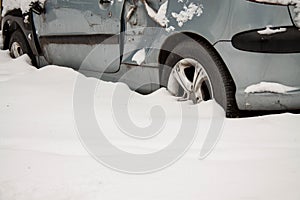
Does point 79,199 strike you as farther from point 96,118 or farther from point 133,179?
point 96,118

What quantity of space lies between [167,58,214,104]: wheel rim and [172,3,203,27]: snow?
29cm

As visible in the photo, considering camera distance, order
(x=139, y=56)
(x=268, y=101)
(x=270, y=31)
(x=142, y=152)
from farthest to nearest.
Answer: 1. (x=139, y=56)
2. (x=268, y=101)
3. (x=270, y=31)
4. (x=142, y=152)

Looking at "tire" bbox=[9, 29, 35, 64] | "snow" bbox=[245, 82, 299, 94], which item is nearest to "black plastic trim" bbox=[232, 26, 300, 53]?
"snow" bbox=[245, 82, 299, 94]

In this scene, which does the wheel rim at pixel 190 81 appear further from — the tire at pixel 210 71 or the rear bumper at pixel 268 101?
the rear bumper at pixel 268 101

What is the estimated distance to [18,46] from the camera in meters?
5.77

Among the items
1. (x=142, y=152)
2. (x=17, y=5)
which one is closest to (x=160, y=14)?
(x=142, y=152)

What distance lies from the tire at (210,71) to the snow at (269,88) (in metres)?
0.17

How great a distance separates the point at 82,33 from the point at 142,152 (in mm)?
2128

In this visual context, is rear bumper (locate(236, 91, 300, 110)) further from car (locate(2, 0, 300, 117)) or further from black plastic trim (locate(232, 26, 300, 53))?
black plastic trim (locate(232, 26, 300, 53))

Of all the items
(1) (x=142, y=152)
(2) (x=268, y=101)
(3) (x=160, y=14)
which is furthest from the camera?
(3) (x=160, y=14)

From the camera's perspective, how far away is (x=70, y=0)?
4.31m

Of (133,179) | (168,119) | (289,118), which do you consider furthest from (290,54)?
(133,179)

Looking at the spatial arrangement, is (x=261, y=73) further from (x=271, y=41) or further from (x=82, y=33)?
(x=82, y=33)

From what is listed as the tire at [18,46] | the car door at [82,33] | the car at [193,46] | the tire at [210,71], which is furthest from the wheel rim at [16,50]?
the tire at [210,71]
